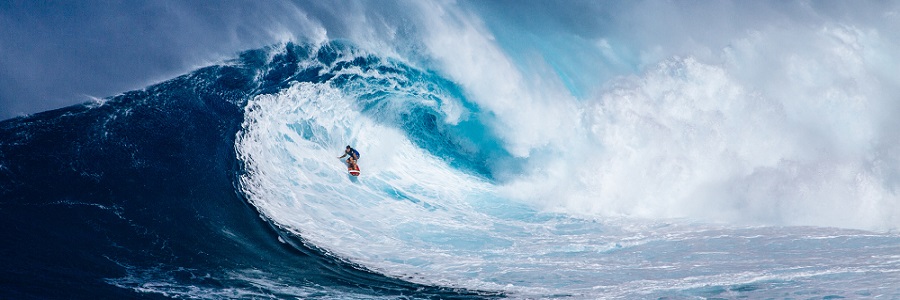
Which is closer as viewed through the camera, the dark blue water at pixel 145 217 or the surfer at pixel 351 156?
the dark blue water at pixel 145 217

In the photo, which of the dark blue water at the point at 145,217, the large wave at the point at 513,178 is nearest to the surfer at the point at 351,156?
the large wave at the point at 513,178

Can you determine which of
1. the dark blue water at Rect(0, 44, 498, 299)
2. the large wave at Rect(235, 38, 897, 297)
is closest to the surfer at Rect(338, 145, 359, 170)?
the large wave at Rect(235, 38, 897, 297)

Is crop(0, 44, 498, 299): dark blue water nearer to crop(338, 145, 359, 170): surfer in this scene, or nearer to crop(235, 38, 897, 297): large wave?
crop(235, 38, 897, 297): large wave

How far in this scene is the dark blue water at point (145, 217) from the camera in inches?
225

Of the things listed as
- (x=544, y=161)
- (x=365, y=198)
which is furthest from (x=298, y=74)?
(x=544, y=161)

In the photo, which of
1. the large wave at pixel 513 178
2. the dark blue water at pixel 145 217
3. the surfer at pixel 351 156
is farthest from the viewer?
the surfer at pixel 351 156

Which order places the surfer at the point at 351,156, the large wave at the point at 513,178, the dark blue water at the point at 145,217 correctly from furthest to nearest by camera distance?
1. the surfer at the point at 351,156
2. the large wave at the point at 513,178
3. the dark blue water at the point at 145,217

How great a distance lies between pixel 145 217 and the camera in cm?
723

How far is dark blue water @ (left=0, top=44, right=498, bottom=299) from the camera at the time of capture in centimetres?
572

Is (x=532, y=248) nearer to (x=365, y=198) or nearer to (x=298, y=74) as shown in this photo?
(x=365, y=198)

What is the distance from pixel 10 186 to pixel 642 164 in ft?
38.5

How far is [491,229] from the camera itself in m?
10.4

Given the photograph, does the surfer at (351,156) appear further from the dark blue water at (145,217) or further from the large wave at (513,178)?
the dark blue water at (145,217)

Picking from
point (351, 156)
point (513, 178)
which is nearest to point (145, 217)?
point (351, 156)
